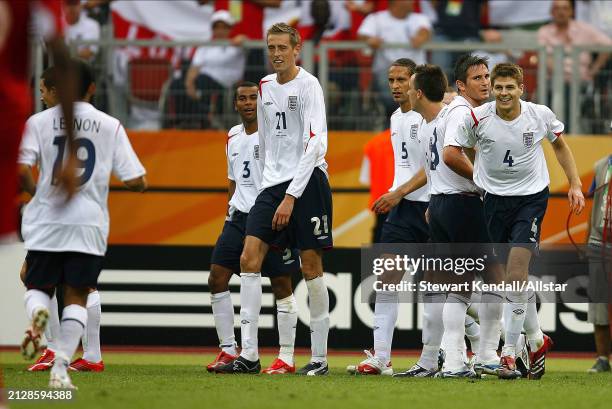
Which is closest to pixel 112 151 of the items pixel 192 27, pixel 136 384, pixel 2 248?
pixel 136 384

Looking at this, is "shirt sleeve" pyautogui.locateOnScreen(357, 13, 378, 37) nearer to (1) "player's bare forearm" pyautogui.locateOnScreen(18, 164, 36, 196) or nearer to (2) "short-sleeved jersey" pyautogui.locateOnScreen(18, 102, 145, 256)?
(2) "short-sleeved jersey" pyautogui.locateOnScreen(18, 102, 145, 256)

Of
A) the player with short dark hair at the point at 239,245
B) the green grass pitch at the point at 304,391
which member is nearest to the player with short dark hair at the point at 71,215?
the green grass pitch at the point at 304,391

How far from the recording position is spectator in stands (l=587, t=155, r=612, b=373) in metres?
12.7

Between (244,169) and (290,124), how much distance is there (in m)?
1.21

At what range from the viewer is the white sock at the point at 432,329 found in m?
10.5

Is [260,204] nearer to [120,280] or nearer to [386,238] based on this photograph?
[386,238]

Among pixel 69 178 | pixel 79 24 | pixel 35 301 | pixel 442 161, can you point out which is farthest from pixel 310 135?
pixel 79 24

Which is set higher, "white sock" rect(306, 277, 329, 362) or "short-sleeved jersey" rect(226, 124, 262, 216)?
"short-sleeved jersey" rect(226, 124, 262, 216)

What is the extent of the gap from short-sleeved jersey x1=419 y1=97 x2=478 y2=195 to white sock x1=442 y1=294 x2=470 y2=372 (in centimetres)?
92

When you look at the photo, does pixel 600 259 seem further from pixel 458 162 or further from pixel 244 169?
pixel 244 169

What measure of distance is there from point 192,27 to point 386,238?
20.4ft

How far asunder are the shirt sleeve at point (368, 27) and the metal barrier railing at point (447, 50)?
37 cm

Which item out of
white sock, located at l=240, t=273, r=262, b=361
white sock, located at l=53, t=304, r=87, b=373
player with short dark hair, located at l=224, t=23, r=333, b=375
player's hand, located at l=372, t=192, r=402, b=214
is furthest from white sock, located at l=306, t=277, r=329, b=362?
white sock, located at l=53, t=304, r=87, b=373

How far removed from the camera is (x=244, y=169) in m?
11.4
